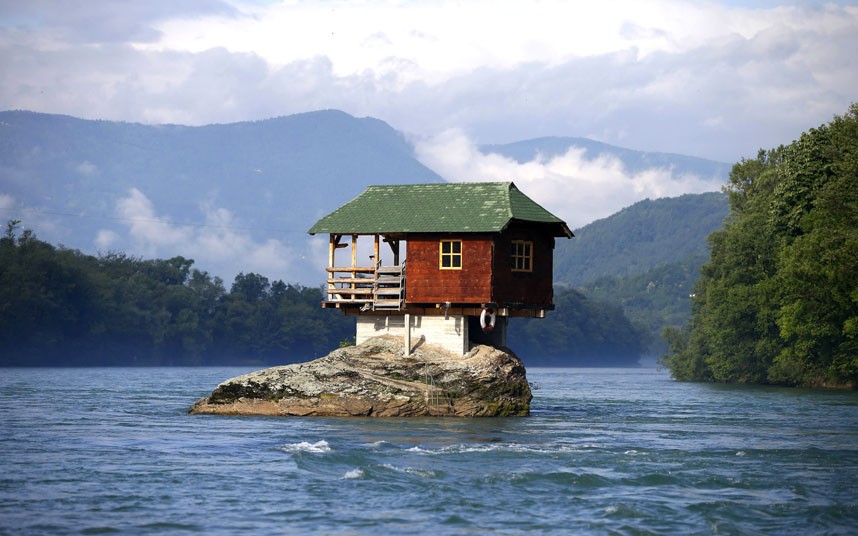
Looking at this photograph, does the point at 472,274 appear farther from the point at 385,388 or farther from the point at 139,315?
the point at 139,315

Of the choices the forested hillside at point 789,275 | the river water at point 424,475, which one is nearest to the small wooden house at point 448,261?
the river water at point 424,475

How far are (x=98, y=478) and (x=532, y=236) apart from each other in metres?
22.5

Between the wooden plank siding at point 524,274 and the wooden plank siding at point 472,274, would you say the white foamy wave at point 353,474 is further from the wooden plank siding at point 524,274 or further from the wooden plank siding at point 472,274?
the wooden plank siding at point 524,274

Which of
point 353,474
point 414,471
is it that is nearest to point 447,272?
point 414,471

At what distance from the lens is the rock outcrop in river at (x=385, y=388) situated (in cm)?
4253

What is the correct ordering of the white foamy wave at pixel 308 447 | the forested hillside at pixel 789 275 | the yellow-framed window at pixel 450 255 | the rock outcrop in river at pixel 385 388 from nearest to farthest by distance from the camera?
the white foamy wave at pixel 308 447, the rock outcrop in river at pixel 385 388, the yellow-framed window at pixel 450 255, the forested hillside at pixel 789 275

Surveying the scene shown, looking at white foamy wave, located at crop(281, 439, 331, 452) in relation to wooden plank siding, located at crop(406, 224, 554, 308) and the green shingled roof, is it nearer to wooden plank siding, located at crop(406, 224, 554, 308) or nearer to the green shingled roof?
wooden plank siding, located at crop(406, 224, 554, 308)

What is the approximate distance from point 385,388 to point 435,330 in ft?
11.3

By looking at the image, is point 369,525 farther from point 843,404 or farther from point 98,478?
point 843,404

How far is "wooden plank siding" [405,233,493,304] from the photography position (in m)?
44.2

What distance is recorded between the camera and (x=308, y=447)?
32.8m

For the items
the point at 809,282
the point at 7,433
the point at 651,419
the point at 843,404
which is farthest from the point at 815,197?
the point at 7,433

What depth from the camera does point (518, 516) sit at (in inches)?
941

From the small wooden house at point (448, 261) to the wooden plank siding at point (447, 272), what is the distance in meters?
0.04
